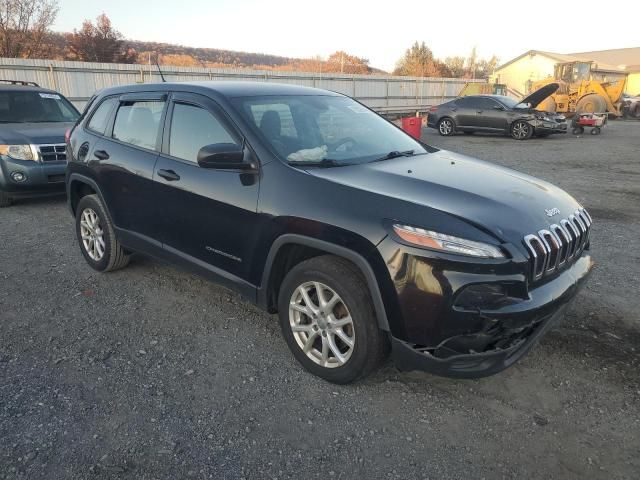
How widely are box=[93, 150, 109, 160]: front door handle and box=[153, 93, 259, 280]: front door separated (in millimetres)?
866

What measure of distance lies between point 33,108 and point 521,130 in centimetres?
1488

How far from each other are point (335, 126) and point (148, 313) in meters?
2.15

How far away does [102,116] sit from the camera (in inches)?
186

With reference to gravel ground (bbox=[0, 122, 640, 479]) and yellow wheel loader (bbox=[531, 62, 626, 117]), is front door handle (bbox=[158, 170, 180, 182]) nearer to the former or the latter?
gravel ground (bbox=[0, 122, 640, 479])

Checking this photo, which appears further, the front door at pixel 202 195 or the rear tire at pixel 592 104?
the rear tire at pixel 592 104

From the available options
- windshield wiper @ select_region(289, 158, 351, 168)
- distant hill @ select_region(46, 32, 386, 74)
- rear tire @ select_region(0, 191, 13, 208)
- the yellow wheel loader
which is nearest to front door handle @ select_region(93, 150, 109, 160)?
windshield wiper @ select_region(289, 158, 351, 168)

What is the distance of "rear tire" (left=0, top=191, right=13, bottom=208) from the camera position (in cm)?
736

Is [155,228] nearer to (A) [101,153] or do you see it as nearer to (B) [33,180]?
(A) [101,153]

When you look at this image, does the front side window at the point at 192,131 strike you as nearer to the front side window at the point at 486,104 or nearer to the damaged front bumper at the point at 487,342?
the damaged front bumper at the point at 487,342

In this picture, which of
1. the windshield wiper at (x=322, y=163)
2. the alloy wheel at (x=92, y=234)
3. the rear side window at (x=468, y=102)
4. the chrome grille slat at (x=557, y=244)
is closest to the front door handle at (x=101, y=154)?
the alloy wheel at (x=92, y=234)

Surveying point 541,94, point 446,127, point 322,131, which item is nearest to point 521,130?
point 541,94

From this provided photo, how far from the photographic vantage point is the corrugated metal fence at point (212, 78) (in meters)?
16.7

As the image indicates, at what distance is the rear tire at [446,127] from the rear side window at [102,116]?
1607 cm

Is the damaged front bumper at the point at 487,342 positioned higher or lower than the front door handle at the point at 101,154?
lower
